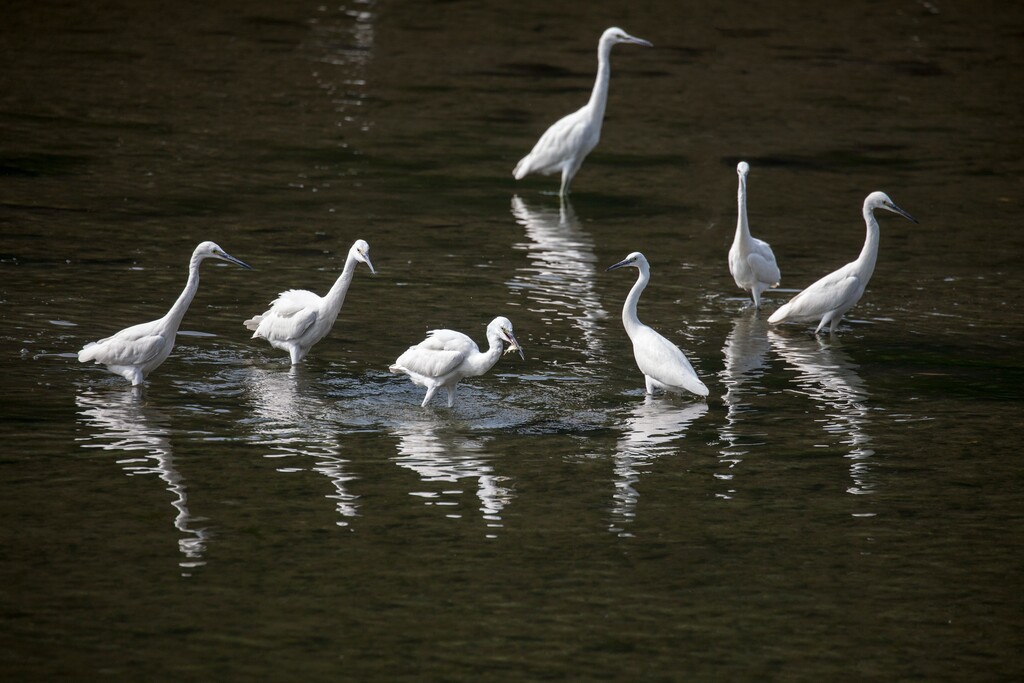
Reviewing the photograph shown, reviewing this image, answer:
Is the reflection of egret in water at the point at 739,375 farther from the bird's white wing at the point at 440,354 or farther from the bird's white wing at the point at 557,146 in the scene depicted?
the bird's white wing at the point at 557,146

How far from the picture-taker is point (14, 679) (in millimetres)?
6109

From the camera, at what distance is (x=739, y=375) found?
35.9 feet

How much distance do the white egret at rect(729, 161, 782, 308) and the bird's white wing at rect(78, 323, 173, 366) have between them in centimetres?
516

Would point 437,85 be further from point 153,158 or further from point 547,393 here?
point 547,393

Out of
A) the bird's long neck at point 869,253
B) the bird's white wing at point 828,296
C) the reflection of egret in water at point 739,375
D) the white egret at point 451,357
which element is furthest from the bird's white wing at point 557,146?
the white egret at point 451,357

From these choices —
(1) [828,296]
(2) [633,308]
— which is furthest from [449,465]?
(1) [828,296]

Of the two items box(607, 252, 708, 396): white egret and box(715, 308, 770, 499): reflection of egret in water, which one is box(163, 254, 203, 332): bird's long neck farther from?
box(715, 308, 770, 499): reflection of egret in water

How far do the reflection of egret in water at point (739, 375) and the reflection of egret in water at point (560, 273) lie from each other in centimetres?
110

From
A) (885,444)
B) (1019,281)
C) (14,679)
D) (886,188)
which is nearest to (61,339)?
(14,679)

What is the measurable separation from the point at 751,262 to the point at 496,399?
3442mm

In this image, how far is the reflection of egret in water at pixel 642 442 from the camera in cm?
829

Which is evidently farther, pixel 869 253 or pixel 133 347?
pixel 869 253

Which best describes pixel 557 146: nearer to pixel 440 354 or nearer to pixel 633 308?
pixel 633 308

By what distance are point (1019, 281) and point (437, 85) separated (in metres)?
10.6
